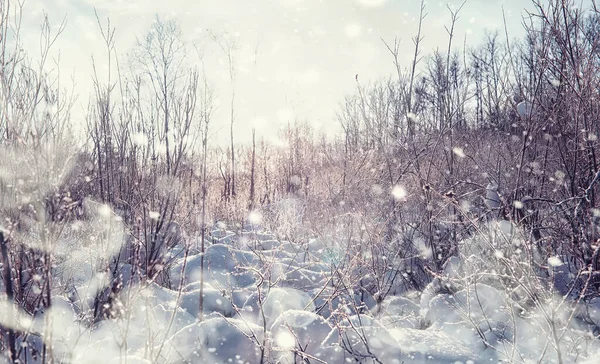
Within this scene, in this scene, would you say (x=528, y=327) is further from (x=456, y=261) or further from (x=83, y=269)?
(x=83, y=269)

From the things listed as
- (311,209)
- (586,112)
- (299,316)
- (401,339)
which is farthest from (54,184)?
(311,209)

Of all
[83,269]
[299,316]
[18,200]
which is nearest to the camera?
[18,200]

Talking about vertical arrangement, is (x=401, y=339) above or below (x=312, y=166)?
below

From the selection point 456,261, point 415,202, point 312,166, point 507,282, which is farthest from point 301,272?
point 312,166

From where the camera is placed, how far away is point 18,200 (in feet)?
7.25

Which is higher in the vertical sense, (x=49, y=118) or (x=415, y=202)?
(x=49, y=118)

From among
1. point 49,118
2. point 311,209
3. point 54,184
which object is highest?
point 49,118

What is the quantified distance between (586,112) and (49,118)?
3576 millimetres

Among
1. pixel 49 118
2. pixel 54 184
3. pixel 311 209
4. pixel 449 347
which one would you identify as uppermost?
pixel 49 118

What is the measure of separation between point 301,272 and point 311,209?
9.28 ft

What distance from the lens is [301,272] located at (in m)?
4.15

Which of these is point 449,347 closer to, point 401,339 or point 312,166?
point 401,339

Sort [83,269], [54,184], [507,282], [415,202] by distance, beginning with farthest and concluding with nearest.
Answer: [415,202] < [83,269] < [507,282] < [54,184]

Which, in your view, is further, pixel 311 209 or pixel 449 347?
pixel 311 209
